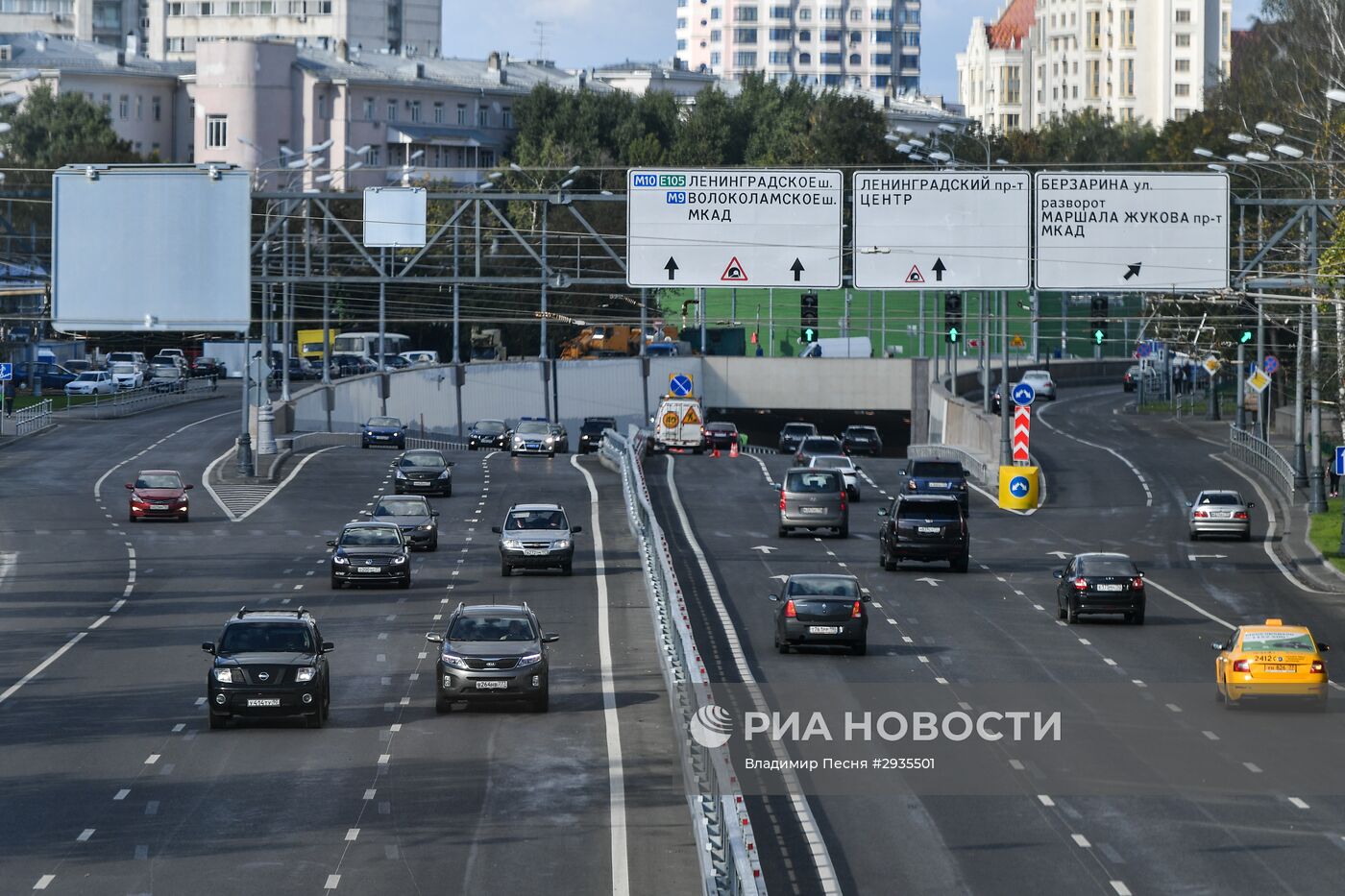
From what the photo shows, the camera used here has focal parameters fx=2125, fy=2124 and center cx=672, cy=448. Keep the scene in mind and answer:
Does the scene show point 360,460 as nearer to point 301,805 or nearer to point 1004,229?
point 1004,229

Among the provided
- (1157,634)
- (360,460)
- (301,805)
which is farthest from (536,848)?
(360,460)

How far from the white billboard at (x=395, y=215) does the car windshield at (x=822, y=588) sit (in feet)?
46.6

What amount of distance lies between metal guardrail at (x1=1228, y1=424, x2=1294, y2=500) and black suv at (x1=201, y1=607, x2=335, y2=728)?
4130cm

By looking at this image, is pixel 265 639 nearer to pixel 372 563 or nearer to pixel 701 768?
pixel 701 768

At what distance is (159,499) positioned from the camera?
5791 cm

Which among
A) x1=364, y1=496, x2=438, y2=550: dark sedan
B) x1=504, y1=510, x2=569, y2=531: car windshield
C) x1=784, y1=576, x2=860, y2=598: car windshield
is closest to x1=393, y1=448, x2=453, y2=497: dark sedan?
x1=364, y1=496, x2=438, y2=550: dark sedan

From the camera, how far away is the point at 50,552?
51.4 metres

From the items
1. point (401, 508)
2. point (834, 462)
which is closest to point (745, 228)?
point (401, 508)

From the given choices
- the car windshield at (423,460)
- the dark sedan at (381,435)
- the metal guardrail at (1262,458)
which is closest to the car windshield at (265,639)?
the car windshield at (423,460)

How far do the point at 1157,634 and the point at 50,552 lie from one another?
2720 centimetres

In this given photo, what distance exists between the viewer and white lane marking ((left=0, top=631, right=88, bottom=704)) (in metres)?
31.2

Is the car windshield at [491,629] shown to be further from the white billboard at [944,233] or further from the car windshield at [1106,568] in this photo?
the white billboard at [944,233]

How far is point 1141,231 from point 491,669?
774 inches

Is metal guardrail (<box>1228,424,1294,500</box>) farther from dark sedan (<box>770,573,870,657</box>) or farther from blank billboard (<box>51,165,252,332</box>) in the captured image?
blank billboard (<box>51,165,252,332</box>)
